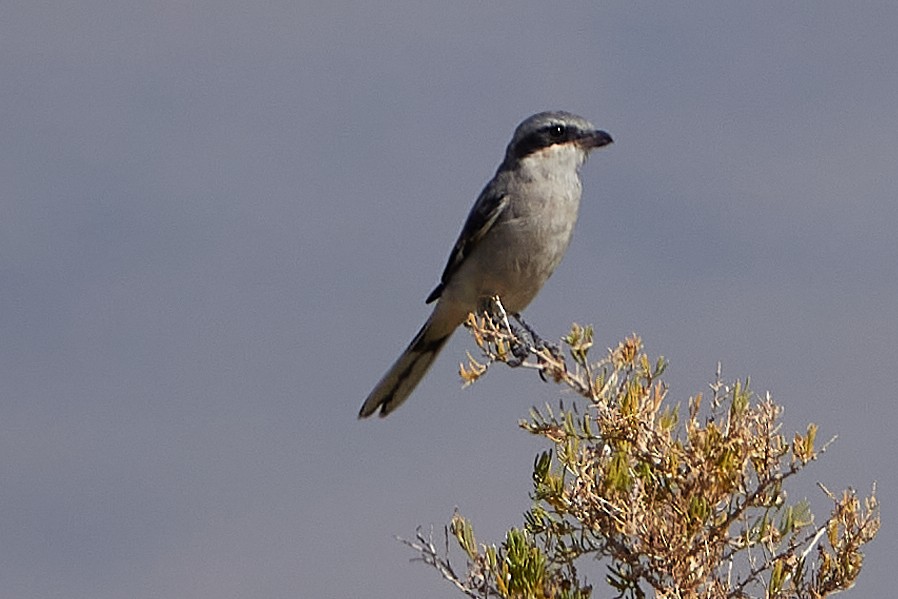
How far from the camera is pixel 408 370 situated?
6930 mm

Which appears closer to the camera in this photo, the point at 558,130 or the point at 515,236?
the point at 515,236

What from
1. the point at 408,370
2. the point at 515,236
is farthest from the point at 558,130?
the point at 408,370

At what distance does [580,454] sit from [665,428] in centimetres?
23

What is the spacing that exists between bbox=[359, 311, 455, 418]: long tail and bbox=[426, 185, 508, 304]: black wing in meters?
0.21

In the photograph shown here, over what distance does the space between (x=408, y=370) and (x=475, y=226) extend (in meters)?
0.82

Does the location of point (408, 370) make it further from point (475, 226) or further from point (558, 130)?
point (558, 130)

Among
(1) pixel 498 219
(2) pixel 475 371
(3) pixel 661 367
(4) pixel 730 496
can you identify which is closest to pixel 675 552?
(4) pixel 730 496

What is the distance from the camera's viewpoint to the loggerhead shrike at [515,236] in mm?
6754

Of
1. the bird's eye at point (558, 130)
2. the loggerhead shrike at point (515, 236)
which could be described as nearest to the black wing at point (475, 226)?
the loggerhead shrike at point (515, 236)

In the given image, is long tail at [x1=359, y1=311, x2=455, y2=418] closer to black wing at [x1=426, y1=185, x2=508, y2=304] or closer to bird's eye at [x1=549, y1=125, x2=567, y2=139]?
black wing at [x1=426, y1=185, x2=508, y2=304]

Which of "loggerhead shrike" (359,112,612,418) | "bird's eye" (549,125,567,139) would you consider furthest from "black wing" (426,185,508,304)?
"bird's eye" (549,125,567,139)

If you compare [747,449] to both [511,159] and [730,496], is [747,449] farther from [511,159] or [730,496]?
[511,159]

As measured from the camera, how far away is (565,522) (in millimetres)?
3402

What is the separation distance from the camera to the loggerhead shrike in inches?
266
